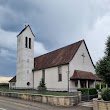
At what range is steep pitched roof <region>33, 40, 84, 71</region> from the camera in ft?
133

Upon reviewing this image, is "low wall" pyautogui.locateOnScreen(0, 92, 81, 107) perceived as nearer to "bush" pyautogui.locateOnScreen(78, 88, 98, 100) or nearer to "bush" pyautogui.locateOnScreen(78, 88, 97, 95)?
"bush" pyautogui.locateOnScreen(78, 88, 98, 100)

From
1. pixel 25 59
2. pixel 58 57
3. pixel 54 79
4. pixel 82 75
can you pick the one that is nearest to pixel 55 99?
pixel 82 75

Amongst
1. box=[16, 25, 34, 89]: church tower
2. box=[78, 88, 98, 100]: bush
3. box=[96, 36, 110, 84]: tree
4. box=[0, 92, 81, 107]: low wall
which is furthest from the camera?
box=[16, 25, 34, 89]: church tower

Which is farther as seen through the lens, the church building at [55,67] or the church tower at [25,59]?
the church tower at [25,59]

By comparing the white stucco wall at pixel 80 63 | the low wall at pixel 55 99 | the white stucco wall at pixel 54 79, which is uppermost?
the white stucco wall at pixel 80 63

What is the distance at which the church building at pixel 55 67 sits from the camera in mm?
39188

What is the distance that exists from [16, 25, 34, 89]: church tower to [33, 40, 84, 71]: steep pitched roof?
1870 mm

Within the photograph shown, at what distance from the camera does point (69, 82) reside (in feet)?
127

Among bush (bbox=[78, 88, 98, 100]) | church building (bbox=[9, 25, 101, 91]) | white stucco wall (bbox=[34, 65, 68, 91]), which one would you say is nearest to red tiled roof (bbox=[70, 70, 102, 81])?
church building (bbox=[9, 25, 101, 91])

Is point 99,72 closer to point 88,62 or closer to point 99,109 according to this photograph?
point 99,109

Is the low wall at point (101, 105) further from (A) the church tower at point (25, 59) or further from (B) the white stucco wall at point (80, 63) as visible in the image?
(A) the church tower at point (25, 59)

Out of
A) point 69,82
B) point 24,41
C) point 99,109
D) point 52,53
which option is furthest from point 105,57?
point 24,41

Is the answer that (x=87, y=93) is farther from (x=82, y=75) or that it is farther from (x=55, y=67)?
(x=55, y=67)

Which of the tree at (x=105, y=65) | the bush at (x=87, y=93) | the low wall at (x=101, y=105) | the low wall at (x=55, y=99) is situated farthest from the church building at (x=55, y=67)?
the low wall at (x=101, y=105)
